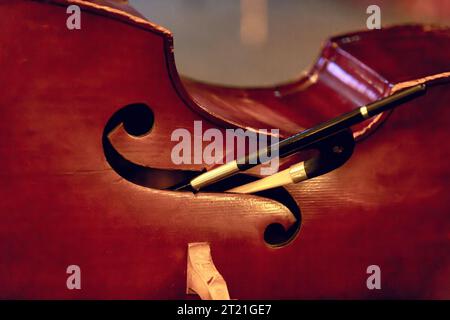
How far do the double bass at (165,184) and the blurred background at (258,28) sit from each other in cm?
132

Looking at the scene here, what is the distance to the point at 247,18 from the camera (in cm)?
288

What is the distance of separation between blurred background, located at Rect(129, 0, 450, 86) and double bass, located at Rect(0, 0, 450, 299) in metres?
1.32

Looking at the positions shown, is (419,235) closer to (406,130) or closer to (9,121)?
(406,130)

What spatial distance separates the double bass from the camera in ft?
2.55

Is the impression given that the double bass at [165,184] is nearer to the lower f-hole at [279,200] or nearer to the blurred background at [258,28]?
the lower f-hole at [279,200]

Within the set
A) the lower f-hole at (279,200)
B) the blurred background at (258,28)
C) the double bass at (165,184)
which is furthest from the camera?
the blurred background at (258,28)

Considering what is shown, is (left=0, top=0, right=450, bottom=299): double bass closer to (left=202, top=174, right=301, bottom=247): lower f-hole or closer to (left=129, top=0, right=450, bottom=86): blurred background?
(left=202, top=174, right=301, bottom=247): lower f-hole

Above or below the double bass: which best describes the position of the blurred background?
above

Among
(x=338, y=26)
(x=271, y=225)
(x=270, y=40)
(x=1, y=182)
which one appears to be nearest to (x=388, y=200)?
(x=271, y=225)

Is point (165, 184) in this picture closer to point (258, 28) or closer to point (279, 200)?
point (279, 200)

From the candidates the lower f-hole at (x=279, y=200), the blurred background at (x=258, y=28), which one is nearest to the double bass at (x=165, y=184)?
the lower f-hole at (x=279, y=200)

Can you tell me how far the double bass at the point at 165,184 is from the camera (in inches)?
30.6

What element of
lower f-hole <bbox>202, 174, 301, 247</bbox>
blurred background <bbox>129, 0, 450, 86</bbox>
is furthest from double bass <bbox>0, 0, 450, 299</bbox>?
Result: blurred background <bbox>129, 0, 450, 86</bbox>

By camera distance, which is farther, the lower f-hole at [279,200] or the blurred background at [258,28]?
the blurred background at [258,28]
